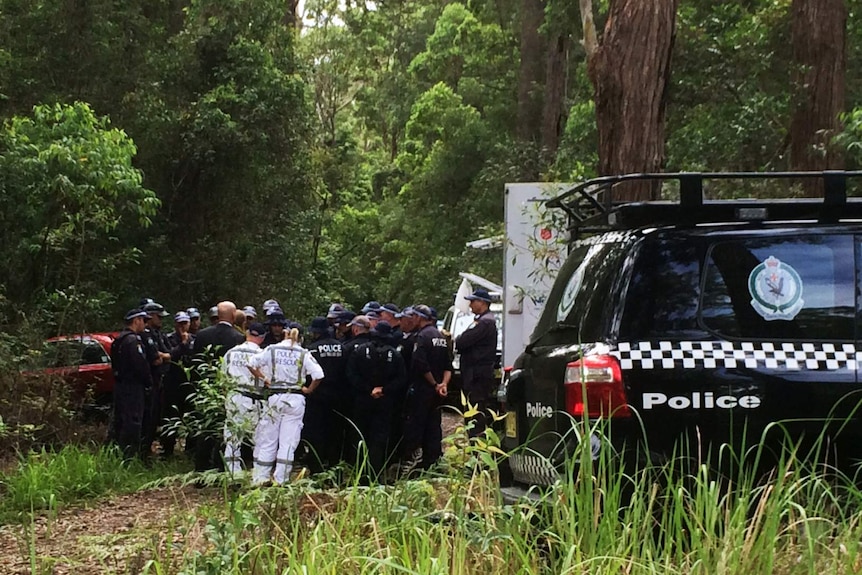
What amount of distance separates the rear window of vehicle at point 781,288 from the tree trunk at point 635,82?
182 inches

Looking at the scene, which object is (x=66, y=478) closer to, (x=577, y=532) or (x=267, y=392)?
(x=267, y=392)

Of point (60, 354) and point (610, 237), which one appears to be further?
point (60, 354)

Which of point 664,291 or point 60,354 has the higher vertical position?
point 664,291

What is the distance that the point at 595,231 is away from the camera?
6176mm

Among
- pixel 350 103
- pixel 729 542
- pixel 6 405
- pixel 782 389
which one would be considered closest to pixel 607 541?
pixel 729 542

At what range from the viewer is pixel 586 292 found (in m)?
5.29

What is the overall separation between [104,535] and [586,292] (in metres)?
3.66

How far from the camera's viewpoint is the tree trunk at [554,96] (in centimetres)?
2639

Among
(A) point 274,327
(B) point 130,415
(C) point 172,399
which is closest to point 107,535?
(B) point 130,415

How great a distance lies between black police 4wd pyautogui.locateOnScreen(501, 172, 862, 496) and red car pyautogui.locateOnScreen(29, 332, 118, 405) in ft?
26.9

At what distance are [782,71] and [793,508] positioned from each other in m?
13.2

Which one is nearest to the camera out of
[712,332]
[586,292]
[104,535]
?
[712,332]

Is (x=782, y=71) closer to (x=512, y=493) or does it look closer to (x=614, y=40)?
(x=614, y=40)

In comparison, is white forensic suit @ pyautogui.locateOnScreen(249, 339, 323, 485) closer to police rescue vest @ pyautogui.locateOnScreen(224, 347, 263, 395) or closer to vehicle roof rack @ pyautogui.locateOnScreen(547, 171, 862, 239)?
police rescue vest @ pyautogui.locateOnScreen(224, 347, 263, 395)
